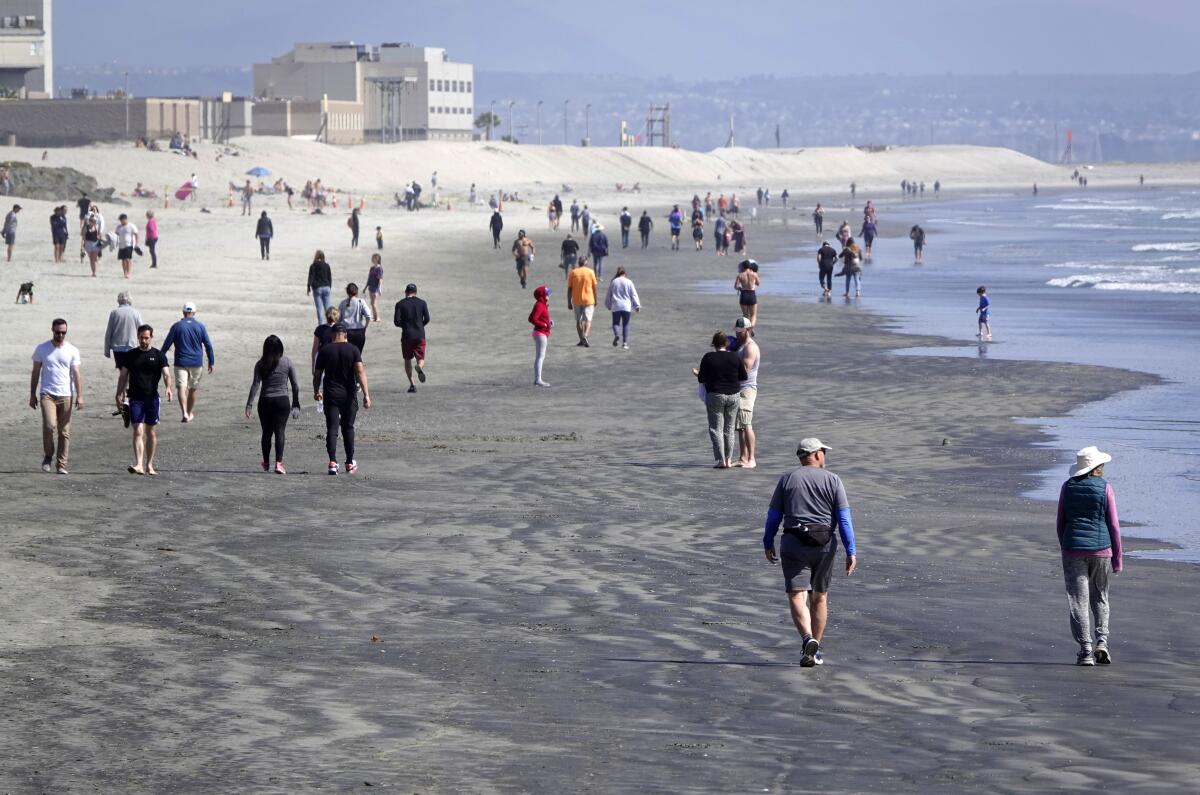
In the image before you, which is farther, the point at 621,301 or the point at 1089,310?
the point at 1089,310

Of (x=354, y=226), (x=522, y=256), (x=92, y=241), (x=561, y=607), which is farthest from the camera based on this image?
(x=354, y=226)

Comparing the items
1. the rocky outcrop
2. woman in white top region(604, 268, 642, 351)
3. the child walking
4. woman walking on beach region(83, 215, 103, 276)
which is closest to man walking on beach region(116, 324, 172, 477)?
woman in white top region(604, 268, 642, 351)

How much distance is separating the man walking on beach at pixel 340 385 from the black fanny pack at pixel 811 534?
7720mm

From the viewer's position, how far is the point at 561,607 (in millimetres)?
12469

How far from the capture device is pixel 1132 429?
21.7m

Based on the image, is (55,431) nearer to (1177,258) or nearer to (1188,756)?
(1188,756)

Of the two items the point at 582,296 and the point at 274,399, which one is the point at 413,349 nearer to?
the point at 582,296

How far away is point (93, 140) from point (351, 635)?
102055 millimetres

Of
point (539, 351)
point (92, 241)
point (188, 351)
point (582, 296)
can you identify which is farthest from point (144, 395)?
point (92, 241)

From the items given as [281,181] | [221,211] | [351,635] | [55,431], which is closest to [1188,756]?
[351,635]

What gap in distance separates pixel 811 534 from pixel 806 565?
0.20 meters

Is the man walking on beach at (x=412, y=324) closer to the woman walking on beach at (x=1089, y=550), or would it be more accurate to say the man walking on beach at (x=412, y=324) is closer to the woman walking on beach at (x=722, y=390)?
the woman walking on beach at (x=722, y=390)

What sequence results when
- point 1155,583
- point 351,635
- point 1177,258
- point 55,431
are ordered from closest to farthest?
1. point 351,635
2. point 1155,583
3. point 55,431
4. point 1177,258

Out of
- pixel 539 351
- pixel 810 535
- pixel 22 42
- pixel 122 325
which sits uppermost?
pixel 22 42
